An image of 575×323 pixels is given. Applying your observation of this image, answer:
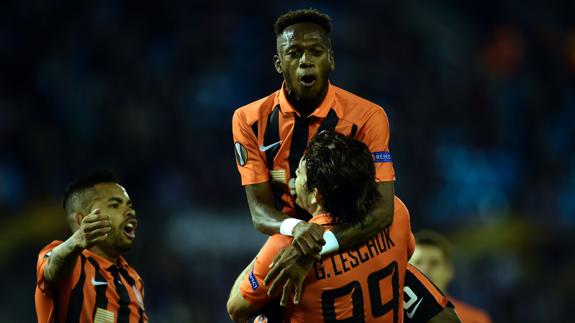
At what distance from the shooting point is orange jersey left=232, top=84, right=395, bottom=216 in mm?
3596

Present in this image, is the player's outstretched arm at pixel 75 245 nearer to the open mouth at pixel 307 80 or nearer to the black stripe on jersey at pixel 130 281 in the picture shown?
the black stripe on jersey at pixel 130 281

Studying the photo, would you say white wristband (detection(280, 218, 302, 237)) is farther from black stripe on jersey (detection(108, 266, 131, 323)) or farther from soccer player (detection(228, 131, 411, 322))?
black stripe on jersey (detection(108, 266, 131, 323))

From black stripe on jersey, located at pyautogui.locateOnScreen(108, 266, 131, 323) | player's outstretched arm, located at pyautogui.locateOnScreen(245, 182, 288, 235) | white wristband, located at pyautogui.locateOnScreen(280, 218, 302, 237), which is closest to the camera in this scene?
white wristband, located at pyautogui.locateOnScreen(280, 218, 302, 237)

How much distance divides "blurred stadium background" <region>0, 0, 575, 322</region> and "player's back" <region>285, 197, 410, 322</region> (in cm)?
559

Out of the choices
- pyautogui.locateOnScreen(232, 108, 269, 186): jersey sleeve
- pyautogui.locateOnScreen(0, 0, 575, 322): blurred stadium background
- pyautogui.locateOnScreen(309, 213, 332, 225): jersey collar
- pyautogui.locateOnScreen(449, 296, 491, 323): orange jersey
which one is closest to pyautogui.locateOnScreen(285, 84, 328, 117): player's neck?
pyautogui.locateOnScreen(232, 108, 269, 186): jersey sleeve

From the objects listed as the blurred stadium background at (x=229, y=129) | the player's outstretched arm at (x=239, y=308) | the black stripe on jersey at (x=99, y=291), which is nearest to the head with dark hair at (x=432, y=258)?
the black stripe on jersey at (x=99, y=291)

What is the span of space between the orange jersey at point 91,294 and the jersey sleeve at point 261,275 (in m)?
0.88

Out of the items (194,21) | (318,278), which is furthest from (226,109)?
(318,278)

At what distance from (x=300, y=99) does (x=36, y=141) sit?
604 centimetres

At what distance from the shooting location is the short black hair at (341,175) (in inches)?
118

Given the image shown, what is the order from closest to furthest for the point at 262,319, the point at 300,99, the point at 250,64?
Answer: the point at 262,319 → the point at 300,99 → the point at 250,64

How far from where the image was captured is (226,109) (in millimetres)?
10055

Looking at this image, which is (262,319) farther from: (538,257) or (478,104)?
(478,104)

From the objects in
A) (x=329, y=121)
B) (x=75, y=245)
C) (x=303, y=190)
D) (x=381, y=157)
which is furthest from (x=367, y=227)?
(x=75, y=245)
